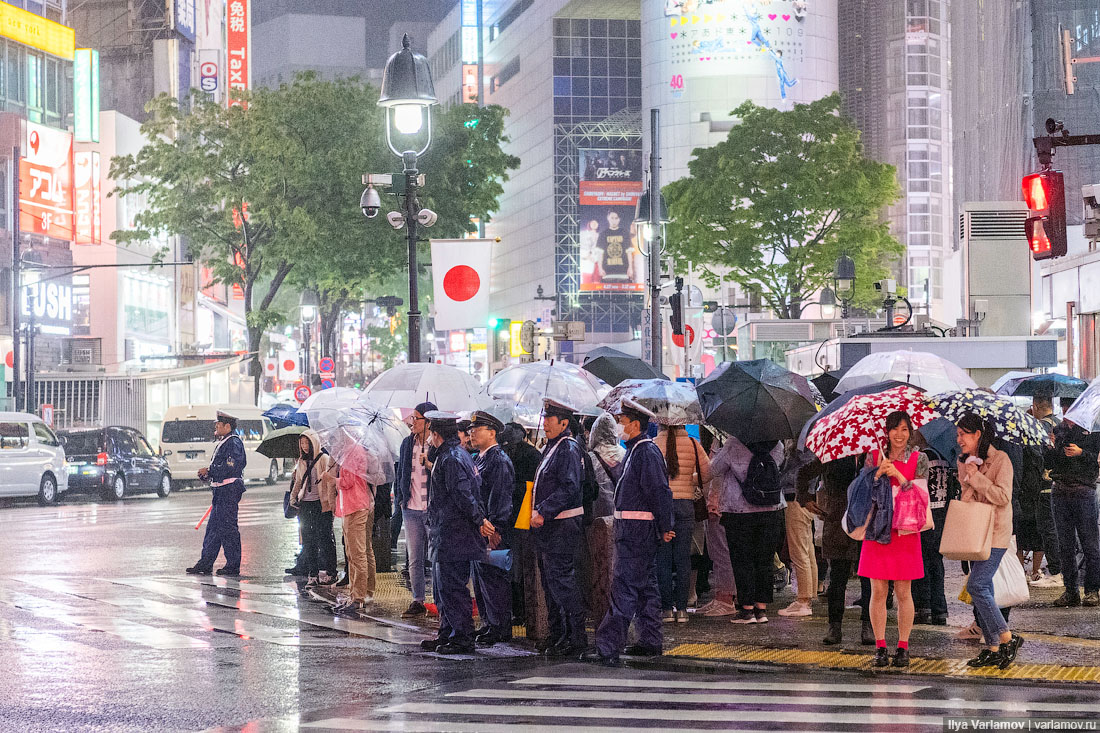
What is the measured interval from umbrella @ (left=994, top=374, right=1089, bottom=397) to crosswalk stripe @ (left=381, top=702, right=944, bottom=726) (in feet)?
20.7

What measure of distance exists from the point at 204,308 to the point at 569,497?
6822 cm

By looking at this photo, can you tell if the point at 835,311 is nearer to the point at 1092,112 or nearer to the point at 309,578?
the point at 1092,112

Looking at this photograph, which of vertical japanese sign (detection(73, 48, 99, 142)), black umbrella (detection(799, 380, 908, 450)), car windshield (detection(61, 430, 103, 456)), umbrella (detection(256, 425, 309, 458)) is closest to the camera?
black umbrella (detection(799, 380, 908, 450))

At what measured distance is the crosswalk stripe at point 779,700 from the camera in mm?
8773

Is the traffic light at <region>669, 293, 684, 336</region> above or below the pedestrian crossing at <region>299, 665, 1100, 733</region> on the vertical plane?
above

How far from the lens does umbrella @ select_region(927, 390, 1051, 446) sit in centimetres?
999

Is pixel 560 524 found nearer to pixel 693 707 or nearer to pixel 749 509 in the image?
pixel 749 509

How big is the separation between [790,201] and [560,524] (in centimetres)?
3933

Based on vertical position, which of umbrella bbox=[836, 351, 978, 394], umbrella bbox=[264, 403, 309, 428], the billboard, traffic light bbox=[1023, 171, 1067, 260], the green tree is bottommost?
umbrella bbox=[264, 403, 309, 428]

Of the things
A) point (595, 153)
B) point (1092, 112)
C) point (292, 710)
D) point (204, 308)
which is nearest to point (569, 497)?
point (292, 710)

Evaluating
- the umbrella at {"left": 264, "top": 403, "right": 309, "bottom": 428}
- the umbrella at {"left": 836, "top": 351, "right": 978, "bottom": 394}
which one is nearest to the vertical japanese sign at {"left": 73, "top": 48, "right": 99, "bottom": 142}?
the umbrella at {"left": 264, "top": 403, "right": 309, "bottom": 428}

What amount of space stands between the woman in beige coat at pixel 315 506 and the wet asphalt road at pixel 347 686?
132 centimetres

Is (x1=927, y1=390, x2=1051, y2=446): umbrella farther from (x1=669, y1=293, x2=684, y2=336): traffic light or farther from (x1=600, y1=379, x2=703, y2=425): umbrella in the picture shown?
(x1=669, y1=293, x2=684, y2=336): traffic light

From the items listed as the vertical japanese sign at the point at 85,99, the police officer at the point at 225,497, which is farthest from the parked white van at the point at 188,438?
the police officer at the point at 225,497
